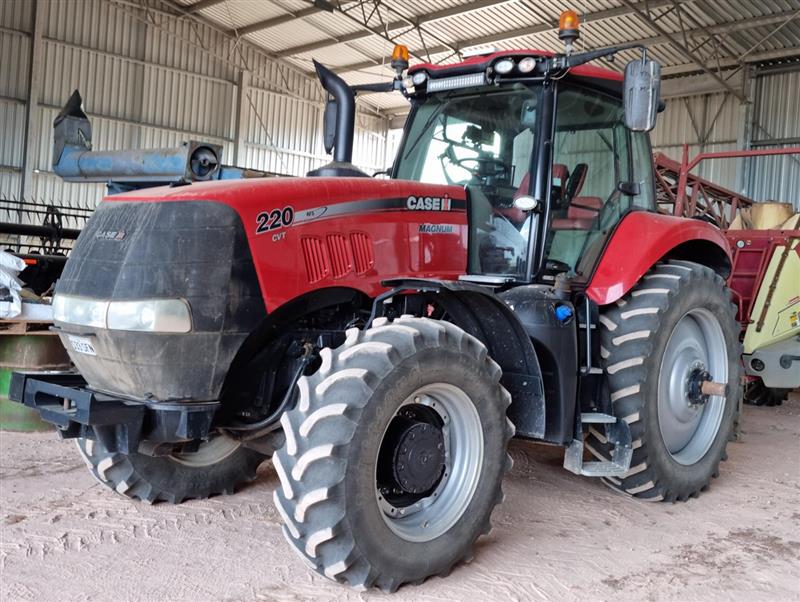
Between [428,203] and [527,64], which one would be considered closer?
[428,203]

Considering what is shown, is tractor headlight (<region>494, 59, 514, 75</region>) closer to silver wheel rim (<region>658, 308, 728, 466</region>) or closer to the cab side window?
the cab side window

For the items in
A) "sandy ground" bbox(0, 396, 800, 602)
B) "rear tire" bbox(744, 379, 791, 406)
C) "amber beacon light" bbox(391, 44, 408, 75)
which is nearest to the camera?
"sandy ground" bbox(0, 396, 800, 602)

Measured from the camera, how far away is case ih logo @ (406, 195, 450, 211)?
13.6ft

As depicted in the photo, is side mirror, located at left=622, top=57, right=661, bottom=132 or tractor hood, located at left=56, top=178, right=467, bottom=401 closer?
tractor hood, located at left=56, top=178, right=467, bottom=401

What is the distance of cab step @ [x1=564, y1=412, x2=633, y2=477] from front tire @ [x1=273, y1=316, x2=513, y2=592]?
2.13ft

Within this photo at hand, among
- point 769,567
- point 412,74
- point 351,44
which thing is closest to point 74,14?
point 351,44

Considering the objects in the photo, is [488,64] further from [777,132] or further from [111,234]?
[777,132]

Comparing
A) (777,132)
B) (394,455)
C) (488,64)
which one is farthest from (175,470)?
(777,132)

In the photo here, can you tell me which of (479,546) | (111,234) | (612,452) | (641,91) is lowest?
(479,546)

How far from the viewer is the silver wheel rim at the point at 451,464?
357 centimetres

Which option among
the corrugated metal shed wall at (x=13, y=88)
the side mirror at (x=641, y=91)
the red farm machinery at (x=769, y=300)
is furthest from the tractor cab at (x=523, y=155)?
the corrugated metal shed wall at (x=13, y=88)

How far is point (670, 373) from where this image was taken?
4902mm

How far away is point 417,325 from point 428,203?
904mm

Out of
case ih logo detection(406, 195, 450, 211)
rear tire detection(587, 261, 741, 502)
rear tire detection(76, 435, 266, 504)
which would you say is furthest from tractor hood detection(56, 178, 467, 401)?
rear tire detection(587, 261, 741, 502)
